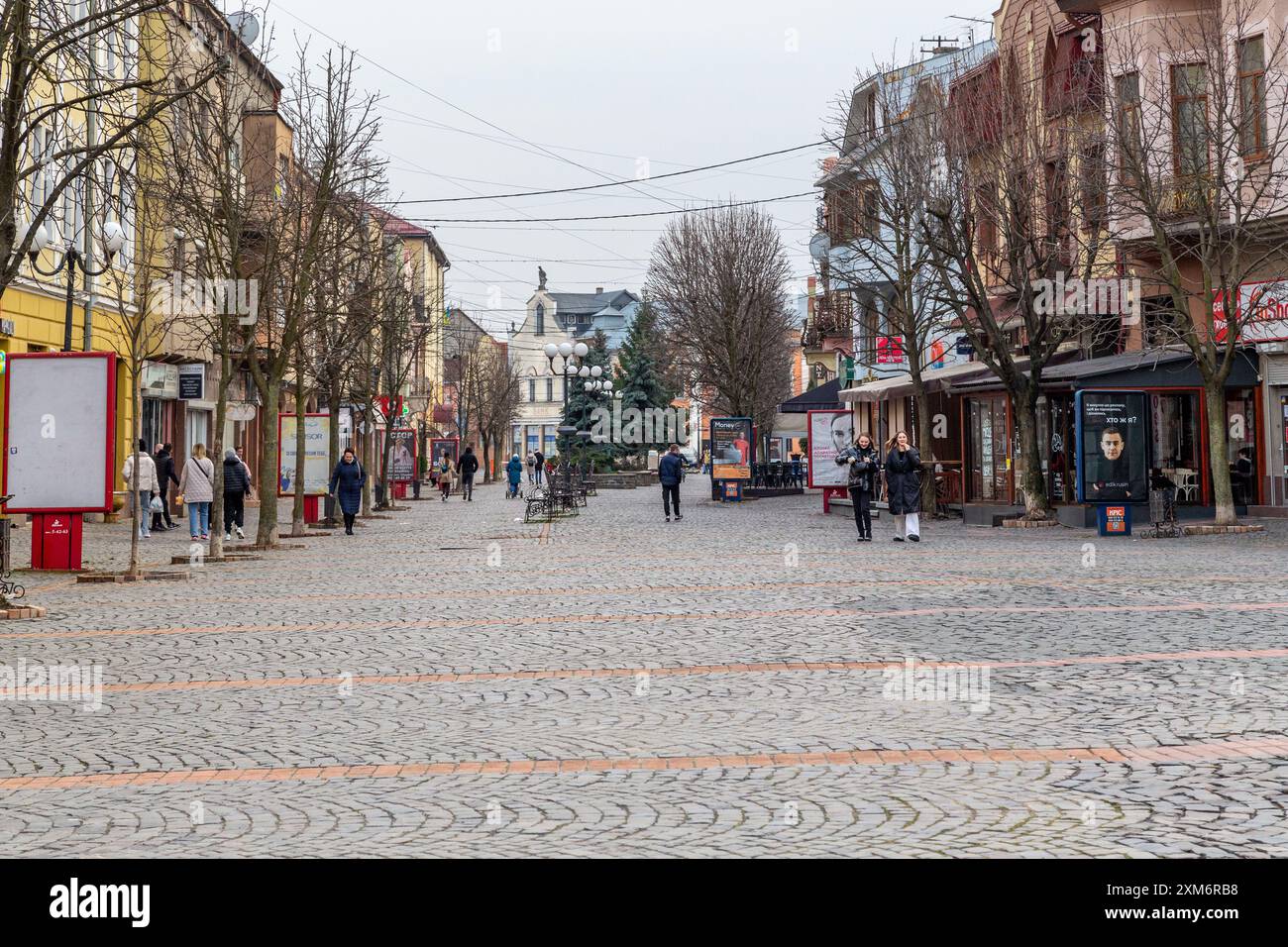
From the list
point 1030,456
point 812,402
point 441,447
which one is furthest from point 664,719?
point 441,447

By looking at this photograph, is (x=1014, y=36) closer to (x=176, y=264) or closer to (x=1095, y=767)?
(x=176, y=264)

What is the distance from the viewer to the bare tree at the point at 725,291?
54625mm

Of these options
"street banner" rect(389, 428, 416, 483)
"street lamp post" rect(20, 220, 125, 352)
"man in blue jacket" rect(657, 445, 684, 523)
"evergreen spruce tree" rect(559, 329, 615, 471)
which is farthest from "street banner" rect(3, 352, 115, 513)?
"evergreen spruce tree" rect(559, 329, 615, 471)

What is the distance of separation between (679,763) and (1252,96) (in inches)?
950

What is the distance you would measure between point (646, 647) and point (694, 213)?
153 feet

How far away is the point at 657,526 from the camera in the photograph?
3156 cm

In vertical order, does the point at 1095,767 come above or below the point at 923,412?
below

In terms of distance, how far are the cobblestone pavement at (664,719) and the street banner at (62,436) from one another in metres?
1.27

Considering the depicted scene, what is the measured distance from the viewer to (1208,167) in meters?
26.0

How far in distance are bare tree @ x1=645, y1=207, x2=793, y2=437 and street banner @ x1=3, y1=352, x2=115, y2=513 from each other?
36.8 metres
